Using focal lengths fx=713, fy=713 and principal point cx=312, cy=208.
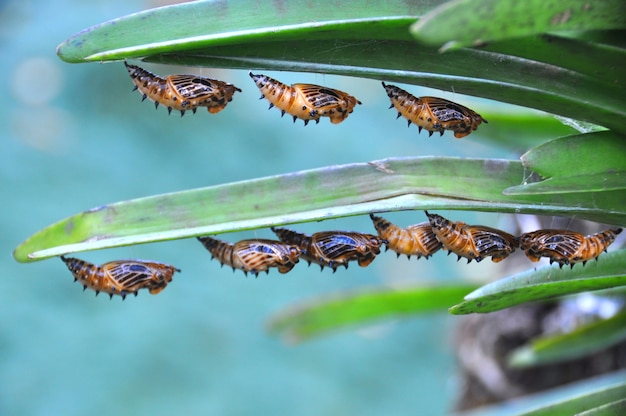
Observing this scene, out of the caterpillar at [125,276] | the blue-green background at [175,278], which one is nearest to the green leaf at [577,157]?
the caterpillar at [125,276]

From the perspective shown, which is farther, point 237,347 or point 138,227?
point 237,347

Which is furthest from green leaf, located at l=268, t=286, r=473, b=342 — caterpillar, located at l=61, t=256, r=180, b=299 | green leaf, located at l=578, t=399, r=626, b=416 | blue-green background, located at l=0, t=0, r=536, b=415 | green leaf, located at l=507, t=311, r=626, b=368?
blue-green background, located at l=0, t=0, r=536, b=415

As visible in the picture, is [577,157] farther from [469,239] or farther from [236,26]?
[236,26]

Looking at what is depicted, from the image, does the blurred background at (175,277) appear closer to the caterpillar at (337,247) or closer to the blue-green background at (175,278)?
the blue-green background at (175,278)

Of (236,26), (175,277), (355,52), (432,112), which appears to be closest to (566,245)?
(432,112)

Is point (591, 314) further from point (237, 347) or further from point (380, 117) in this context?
point (380, 117)

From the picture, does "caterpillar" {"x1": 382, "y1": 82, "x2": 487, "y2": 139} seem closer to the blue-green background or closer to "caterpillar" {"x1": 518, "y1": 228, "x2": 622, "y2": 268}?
"caterpillar" {"x1": 518, "y1": 228, "x2": 622, "y2": 268}

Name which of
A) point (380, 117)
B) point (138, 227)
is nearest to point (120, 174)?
point (380, 117)
